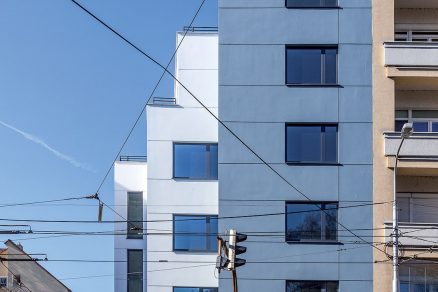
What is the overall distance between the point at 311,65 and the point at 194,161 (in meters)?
4.91

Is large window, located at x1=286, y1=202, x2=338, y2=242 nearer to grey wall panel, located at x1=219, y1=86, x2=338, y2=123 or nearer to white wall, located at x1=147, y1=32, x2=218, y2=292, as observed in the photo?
white wall, located at x1=147, y1=32, x2=218, y2=292

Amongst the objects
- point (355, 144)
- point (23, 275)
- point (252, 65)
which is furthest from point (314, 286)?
point (23, 275)

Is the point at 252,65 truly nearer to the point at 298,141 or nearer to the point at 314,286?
the point at 298,141

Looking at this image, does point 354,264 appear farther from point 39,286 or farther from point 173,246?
point 39,286

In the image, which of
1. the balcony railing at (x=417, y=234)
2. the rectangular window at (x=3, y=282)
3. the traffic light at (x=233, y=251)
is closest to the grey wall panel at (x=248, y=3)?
the balcony railing at (x=417, y=234)

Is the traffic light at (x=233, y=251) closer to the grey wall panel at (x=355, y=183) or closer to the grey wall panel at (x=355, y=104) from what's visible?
the grey wall panel at (x=355, y=183)

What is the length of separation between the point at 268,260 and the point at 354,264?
2676 mm

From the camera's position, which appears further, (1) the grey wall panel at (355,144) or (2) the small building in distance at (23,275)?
(2) the small building in distance at (23,275)

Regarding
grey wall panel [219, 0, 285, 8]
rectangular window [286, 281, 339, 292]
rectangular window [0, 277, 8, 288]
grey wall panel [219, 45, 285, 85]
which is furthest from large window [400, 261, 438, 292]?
rectangular window [0, 277, 8, 288]

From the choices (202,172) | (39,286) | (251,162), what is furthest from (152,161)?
(39,286)

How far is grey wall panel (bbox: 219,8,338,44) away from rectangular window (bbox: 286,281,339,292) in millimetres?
7636

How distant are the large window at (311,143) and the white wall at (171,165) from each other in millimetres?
2512

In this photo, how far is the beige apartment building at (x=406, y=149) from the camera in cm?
2525

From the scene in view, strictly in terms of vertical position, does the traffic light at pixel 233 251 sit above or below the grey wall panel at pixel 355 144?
below
